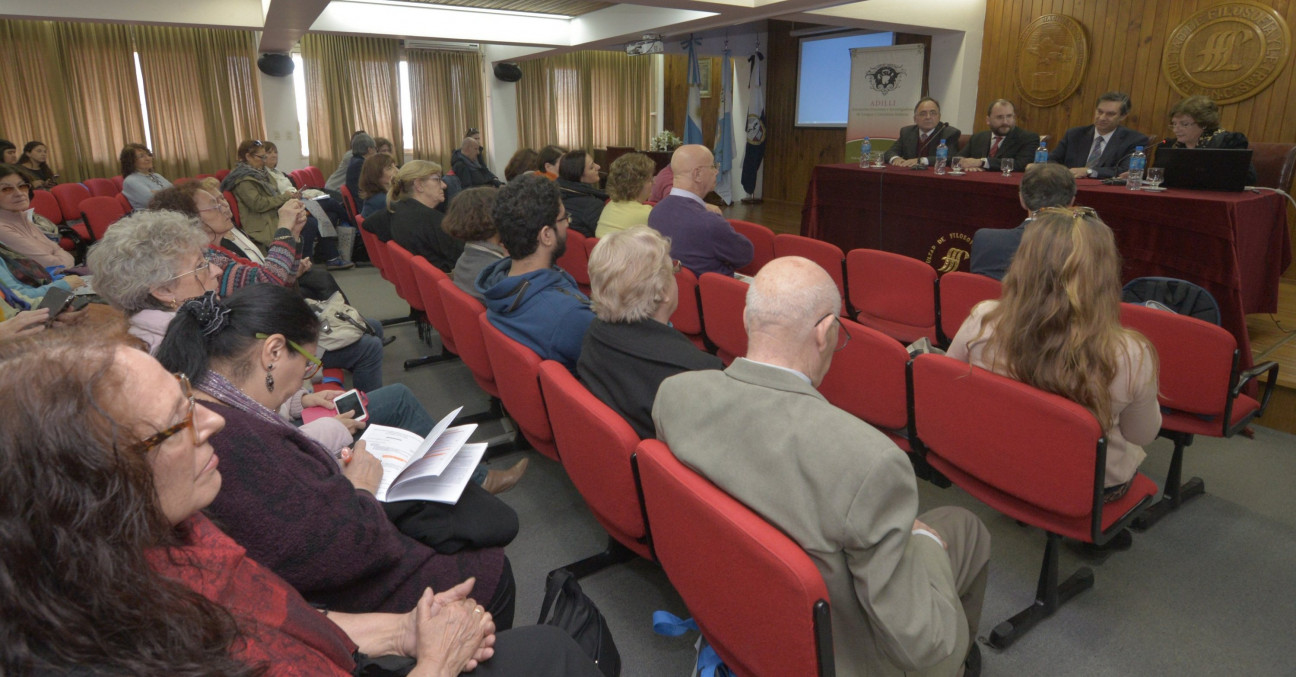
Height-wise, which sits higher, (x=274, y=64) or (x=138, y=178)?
(x=274, y=64)

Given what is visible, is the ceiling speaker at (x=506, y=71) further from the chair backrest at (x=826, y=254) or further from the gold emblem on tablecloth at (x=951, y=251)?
the chair backrest at (x=826, y=254)

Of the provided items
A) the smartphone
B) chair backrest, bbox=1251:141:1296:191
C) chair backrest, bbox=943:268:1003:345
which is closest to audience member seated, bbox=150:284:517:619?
the smartphone

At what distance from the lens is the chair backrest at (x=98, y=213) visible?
5.91m

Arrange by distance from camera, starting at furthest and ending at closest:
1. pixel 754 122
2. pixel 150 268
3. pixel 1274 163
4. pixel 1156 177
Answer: pixel 754 122, pixel 1274 163, pixel 1156 177, pixel 150 268

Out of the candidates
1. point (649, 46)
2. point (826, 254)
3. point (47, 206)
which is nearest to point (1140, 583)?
point (826, 254)

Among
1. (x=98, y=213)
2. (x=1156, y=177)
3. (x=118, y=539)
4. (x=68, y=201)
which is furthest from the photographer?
(x=68, y=201)

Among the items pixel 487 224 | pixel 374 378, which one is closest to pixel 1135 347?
pixel 487 224

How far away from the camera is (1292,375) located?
123 inches

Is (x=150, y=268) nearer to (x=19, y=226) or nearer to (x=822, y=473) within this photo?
(x=822, y=473)

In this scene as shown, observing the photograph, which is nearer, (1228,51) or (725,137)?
(1228,51)

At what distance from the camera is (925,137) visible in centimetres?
610

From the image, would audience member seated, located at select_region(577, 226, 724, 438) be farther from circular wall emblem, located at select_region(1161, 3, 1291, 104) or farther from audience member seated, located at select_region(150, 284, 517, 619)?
circular wall emblem, located at select_region(1161, 3, 1291, 104)

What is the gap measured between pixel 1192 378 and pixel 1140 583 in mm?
705

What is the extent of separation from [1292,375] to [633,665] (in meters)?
3.45
